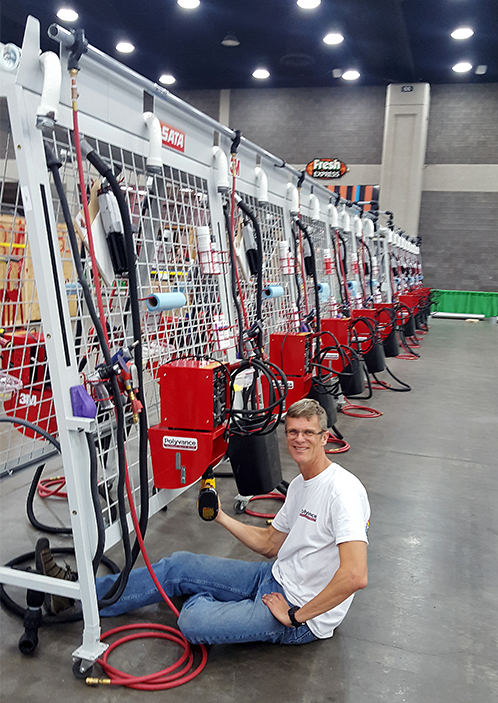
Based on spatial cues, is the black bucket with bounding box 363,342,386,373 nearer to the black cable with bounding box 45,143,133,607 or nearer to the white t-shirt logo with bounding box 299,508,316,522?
the white t-shirt logo with bounding box 299,508,316,522

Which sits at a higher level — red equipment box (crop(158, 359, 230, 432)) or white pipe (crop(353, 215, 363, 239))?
white pipe (crop(353, 215, 363, 239))

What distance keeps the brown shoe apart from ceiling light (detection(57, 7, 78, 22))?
9.47 m

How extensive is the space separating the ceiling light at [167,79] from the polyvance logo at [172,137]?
12.1 m

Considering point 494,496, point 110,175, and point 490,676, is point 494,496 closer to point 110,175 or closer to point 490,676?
point 490,676

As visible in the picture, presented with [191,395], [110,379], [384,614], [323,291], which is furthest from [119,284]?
[323,291]

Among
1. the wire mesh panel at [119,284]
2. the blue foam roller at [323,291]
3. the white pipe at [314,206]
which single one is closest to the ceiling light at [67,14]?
the white pipe at [314,206]

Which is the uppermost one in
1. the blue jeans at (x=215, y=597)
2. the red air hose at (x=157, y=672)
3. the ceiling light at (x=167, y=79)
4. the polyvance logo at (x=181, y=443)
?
the ceiling light at (x=167, y=79)

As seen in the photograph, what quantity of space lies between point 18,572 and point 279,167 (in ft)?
10.1

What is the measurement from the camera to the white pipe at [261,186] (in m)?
3.50

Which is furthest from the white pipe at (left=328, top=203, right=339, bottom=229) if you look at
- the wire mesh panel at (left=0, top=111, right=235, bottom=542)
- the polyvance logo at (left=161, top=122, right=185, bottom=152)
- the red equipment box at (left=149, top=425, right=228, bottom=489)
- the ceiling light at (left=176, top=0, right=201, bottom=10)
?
the ceiling light at (left=176, top=0, right=201, bottom=10)

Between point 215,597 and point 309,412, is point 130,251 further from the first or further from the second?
point 215,597

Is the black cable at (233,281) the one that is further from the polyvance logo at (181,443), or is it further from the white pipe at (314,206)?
the white pipe at (314,206)

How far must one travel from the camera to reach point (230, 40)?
1062cm

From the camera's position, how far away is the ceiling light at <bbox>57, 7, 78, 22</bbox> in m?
9.09
